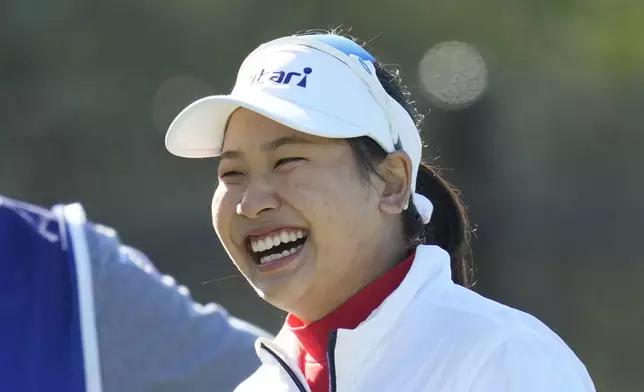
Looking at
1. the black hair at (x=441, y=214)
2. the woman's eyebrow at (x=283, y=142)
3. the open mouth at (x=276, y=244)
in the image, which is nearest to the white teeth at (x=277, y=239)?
the open mouth at (x=276, y=244)

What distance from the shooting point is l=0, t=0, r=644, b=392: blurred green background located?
609 cm

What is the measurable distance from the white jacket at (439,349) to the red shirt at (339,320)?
31 mm

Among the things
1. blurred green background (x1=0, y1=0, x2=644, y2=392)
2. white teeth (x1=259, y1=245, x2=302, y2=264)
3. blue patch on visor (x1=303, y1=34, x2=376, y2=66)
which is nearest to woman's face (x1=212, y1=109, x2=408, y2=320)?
white teeth (x1=259, y1=245, x2=302, y2=264)

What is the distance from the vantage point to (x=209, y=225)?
6.12m

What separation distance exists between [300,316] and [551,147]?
5.11 metres

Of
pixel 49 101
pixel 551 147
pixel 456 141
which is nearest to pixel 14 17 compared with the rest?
pixel 49 101

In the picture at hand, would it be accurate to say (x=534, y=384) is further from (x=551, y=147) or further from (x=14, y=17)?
(x=14, y=17)

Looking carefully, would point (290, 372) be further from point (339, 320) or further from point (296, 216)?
point (296, 216)

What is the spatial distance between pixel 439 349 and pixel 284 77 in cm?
45

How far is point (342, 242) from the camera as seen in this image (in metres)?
1.40

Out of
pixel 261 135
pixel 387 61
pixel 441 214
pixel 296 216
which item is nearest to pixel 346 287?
pixel 296 216

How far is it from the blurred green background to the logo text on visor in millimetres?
4463

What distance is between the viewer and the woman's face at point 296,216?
4.51 feet

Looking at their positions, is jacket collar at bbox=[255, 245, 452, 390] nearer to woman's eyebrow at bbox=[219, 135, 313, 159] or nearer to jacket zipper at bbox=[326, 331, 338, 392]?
jacket zipper at bbox=[326, 331, 338, 392]
